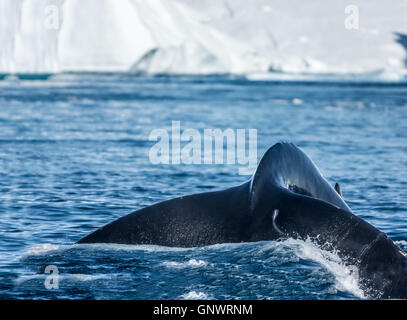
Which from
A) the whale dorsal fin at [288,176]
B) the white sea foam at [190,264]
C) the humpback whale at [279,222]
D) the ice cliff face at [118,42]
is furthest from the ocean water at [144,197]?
the ice cliff face at [118,42]

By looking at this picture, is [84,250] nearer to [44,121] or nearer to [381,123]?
[44,121]

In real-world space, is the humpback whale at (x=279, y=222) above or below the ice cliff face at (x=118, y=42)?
below

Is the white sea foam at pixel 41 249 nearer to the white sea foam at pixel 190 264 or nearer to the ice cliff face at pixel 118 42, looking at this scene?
the white sea foam at pixel 190 264

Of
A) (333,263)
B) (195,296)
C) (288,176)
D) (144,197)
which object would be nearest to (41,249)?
(195,296)

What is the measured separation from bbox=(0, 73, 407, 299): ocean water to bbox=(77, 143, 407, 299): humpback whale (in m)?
0.13

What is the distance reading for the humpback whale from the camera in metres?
5.79

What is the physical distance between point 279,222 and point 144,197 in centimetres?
700

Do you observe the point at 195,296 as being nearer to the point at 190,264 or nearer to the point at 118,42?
Answer: the point at 190,264

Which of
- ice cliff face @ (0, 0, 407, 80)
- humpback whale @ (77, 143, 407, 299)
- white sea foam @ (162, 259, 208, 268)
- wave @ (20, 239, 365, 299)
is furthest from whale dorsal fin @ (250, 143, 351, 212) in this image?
ice cliff face @ (0, 0, 407, 80)

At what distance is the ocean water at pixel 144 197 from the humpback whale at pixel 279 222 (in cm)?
13

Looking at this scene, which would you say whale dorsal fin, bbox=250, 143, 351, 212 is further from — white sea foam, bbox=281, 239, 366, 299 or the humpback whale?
white sea foam, bbox=281, 239, 366, 299

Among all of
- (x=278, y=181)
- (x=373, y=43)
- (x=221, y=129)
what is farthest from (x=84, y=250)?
(x=373, y=43)

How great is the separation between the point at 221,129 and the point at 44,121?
7.06 meters

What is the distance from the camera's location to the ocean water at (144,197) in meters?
6.71
